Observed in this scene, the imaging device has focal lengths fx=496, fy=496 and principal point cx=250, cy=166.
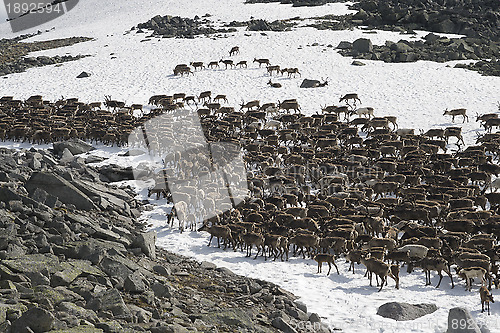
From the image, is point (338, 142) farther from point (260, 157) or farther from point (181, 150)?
point (181, 150)

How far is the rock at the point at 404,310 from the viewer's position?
11992 millimetres

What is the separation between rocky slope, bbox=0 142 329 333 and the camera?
27.2 feet

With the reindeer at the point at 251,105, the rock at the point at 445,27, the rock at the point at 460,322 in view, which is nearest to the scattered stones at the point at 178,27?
the rock at the point at 445,27

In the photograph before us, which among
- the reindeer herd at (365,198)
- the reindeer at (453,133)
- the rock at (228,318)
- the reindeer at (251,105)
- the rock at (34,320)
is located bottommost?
the reindeer at (453,133)

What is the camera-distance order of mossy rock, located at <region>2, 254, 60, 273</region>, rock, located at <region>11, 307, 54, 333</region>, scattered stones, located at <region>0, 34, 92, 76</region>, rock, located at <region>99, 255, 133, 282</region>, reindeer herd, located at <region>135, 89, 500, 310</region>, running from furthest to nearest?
scattered stones, located at <region>0, 34, 92, 76</region> → reindeer herd, located at <region>135, 89, 500, 310</region> → rock, located at <region>99, 255, 133, 282</region> → mossy rock, located at <region>2, 254, 60, 273</region> → rock, located at <region>11, 307, 54, 333</region>

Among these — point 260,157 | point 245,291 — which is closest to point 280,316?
point 245,291

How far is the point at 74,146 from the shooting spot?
89.0ft

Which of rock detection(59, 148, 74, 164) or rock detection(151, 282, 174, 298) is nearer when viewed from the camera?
rock detection(151, 282, 174, 298)

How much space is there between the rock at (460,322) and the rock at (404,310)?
1291 mm

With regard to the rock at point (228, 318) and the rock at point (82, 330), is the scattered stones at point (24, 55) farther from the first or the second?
the rock at point (82, 330)

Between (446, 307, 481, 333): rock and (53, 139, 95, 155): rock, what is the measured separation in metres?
21.6

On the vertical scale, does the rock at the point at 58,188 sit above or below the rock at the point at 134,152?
above

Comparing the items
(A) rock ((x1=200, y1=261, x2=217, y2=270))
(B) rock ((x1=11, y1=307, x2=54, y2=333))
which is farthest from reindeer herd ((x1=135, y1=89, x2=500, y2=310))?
(B) rock ((x1=11, y1=307, x2=54, y2=333))

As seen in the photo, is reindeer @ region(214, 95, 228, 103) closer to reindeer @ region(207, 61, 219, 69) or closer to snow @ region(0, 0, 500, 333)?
snow @ region(0, 0, 500, 333)
